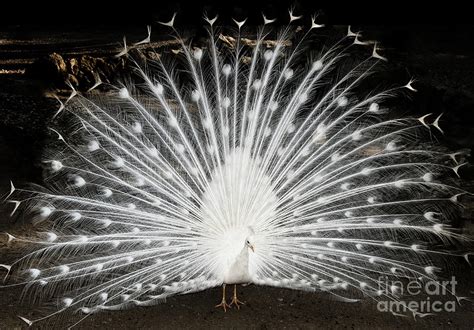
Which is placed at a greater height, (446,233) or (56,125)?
(56,125)

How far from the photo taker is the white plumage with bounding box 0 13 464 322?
328 cm

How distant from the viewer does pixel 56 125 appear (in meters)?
5.65

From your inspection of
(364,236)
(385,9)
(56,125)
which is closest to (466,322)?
(364,236)

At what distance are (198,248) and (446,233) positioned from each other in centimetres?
166

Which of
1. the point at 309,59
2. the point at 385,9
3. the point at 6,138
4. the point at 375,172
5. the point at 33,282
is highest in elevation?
the point at 385,9

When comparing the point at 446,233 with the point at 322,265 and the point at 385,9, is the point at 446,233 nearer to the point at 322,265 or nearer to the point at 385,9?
the point at 322,265

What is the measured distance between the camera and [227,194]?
3439 mm

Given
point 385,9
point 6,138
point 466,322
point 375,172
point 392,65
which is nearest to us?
point 466,322

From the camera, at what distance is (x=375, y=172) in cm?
365

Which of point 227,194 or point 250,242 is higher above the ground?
point 227,194

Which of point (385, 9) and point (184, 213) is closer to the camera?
point (184, 213)

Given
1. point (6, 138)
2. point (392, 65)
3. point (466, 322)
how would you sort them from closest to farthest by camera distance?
1. point (466, 322)
2. point (6, 138)
3. point (392, 65)

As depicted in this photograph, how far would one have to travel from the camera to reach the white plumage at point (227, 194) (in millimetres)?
3281

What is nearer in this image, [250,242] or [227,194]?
[250,242]
